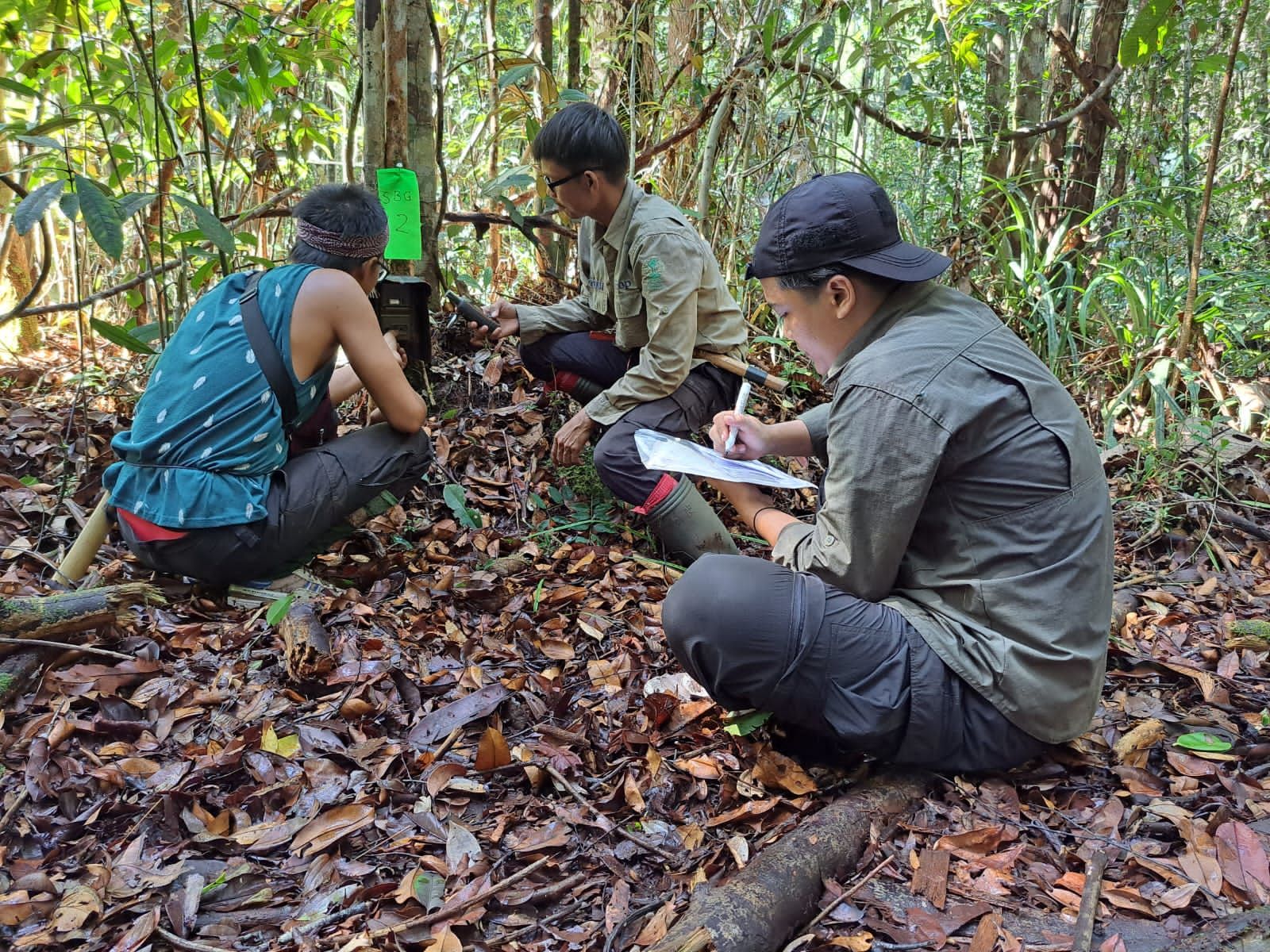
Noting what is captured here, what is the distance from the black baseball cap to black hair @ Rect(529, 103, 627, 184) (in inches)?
65.8

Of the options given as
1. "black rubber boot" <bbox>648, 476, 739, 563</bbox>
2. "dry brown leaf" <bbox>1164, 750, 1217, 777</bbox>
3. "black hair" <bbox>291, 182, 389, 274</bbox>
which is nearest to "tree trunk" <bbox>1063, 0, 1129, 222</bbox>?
"black rubber boot" <bbox>648, 476, 739, 563</bbox>

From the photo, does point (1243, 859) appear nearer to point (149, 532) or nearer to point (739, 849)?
point (739, 849)

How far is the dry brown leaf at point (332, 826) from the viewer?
2025 millimetres

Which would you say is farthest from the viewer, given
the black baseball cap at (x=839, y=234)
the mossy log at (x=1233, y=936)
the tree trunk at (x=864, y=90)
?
the tree trunk at (x=864, y=90)

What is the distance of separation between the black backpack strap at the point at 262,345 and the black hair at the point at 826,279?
1.80 m

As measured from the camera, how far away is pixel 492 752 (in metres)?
2.32

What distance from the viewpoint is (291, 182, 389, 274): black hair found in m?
3.12

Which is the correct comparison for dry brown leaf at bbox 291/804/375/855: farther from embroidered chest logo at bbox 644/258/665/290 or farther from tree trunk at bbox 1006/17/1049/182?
tree trunk at bbox 1006/17/1049/182

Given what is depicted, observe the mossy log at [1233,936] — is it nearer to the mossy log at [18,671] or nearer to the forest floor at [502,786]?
the forest floor at [502,786]

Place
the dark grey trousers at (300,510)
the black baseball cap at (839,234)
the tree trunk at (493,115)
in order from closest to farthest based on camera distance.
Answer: the black baseball cap at (839,234) → the dark grey trousers at (300,510) → the tree trunk at (493,115)

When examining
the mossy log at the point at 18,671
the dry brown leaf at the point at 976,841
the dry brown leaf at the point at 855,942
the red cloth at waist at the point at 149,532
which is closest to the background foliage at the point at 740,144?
the red cloth at waist at the point at 149,532

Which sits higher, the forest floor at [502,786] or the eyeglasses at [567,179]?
the eyeglasses at [567,179]

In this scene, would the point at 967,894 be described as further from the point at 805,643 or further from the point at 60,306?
the point at 60,306

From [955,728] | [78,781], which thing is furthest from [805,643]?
[78,781]
